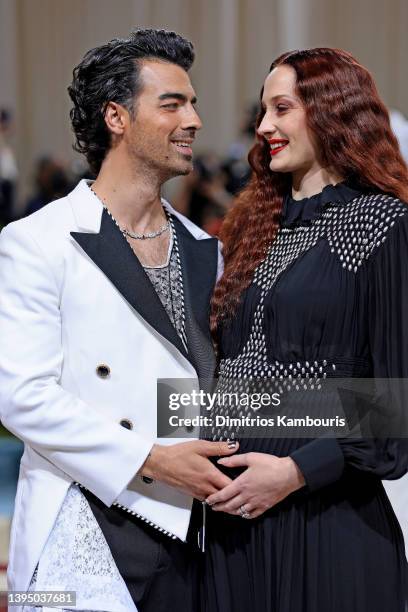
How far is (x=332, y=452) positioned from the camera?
2.30m

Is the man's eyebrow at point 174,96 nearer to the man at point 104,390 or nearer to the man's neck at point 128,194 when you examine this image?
the man at point 104,390

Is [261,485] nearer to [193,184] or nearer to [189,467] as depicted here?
[189,467]

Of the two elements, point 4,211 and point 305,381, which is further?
point 4,211

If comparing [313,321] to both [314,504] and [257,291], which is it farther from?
[314,504]

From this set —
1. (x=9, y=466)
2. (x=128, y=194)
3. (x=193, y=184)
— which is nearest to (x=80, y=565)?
(x=128, y=194)

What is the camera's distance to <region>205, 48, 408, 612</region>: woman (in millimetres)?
2303

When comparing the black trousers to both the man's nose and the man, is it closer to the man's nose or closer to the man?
the man

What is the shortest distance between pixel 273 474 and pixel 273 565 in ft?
0.84

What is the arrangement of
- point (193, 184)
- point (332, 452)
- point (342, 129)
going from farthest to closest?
point (193, 184)
point (342, 129)
point (332, 452)

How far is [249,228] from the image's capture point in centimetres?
275

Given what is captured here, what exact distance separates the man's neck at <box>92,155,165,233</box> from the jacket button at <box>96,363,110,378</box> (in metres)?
0.41

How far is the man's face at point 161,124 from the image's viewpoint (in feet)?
8.75

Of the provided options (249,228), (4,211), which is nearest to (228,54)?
(4,211)

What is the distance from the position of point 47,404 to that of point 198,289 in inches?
22.0
